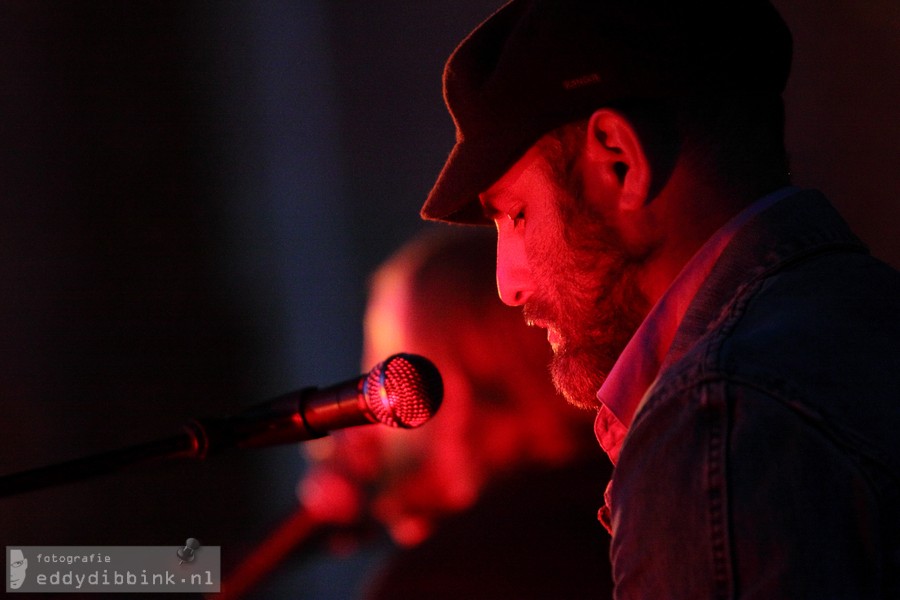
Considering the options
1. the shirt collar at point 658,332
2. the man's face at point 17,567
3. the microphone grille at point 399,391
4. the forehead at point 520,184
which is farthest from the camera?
the man's face at point 17,567

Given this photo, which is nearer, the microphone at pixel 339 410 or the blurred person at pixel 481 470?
the microphone at pixel 339 410

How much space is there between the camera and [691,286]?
2.78ft

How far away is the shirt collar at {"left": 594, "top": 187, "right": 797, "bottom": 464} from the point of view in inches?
33.0

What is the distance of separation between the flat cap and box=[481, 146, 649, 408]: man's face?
0.06 metres

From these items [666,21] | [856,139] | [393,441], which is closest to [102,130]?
[393,441]

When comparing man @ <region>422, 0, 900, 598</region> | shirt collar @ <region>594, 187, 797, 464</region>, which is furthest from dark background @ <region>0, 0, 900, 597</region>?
shirt collar @ <region>594, 187, 797, 464</region>

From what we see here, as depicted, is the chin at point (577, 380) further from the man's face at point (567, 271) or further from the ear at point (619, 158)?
the ear at point (619, 158)

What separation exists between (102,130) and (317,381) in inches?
33.0

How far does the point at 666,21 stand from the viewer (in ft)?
2.81

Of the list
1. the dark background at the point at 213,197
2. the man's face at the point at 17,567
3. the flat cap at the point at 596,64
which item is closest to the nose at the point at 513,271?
the flat cap at the point at 596,64

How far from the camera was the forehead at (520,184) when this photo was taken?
954 mm

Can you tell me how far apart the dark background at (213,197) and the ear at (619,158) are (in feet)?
3.78

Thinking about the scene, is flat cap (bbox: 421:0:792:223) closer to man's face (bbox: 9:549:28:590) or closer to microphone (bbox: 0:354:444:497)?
microphone (bbox: 0:354:444:497)

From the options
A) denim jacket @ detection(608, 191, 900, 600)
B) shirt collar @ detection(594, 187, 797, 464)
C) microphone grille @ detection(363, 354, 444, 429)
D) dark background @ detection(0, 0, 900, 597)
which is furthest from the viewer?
dark background @ detection(0, 0, 900, 597)
